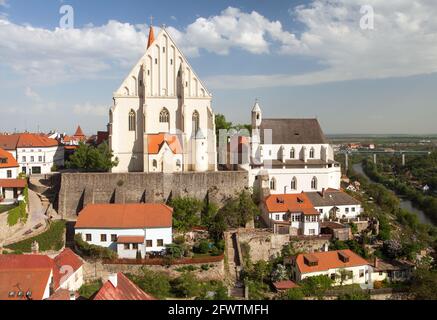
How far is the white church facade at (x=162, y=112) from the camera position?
3781 cm

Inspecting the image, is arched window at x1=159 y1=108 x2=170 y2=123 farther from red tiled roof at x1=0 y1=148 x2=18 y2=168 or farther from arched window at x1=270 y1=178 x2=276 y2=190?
red tiled roof at x1=0 y1=148 x2=18 y2=168

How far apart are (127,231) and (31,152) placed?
23.9 meters

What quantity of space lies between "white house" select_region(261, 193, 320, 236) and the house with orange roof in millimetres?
15728

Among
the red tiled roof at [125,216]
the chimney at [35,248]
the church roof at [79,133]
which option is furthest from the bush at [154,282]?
the church roof at [79,133]

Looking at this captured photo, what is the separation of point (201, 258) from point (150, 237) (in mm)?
3978

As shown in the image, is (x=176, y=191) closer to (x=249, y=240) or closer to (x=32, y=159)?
(x=249, y=240)

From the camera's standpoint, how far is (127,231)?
1089 inches

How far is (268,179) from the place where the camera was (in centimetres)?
3641

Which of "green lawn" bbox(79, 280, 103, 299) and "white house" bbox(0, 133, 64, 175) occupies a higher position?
"white house" bbox(0, 133, 64, 175)

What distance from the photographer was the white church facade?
124 feet

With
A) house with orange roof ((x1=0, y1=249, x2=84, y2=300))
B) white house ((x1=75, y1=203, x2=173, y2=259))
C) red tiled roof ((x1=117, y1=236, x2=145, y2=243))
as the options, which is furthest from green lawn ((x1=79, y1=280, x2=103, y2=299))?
red tiled roof ((x1=117, y1=236, x2=145, y2=243))

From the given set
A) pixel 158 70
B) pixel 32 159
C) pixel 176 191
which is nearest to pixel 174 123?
pixel 158 70

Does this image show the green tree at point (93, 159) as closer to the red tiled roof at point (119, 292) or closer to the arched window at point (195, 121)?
the arched window at point (195, 121)
